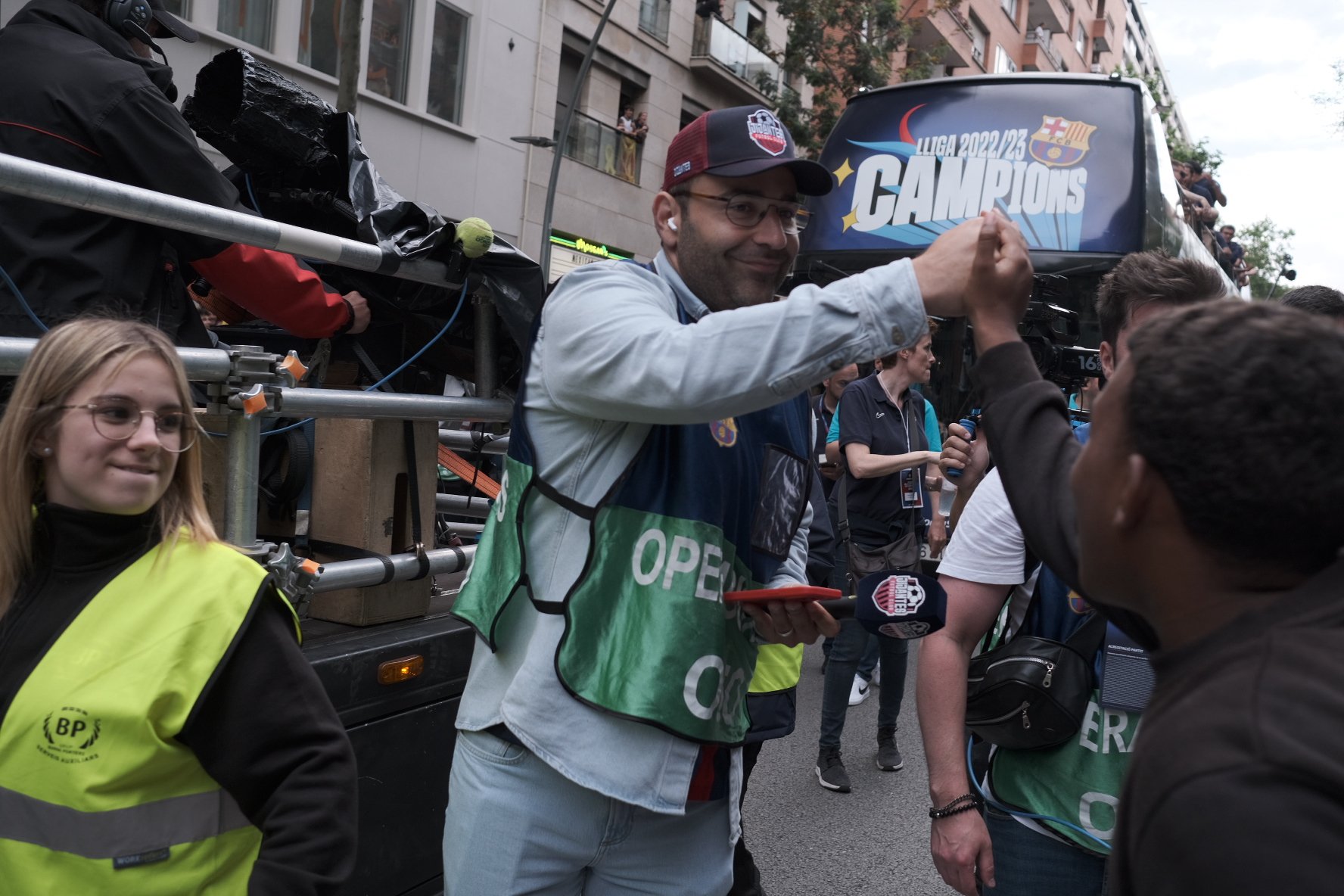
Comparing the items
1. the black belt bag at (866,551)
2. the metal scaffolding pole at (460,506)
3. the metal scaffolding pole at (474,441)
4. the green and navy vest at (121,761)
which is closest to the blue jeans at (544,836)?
the green and navy vest at (121,761)

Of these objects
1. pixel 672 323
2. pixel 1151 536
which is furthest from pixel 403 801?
pixel 1151 536

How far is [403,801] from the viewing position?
2.53 meters

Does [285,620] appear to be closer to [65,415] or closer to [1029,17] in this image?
[65,415]

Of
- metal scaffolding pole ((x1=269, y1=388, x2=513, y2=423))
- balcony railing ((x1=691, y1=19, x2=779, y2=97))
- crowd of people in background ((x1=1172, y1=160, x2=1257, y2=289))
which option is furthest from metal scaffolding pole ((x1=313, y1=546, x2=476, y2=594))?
balcony railing ((x1=691, y1=19, x2=779, y2=97))

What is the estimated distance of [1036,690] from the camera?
6.84 feet

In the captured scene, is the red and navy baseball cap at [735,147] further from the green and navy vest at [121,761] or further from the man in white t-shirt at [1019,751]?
the green and navy vest at [121,761]

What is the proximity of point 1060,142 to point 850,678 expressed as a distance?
16.6ft

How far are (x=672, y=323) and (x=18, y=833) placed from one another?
3.82ft

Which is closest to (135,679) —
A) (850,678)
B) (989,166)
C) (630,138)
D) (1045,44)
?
(850,678)

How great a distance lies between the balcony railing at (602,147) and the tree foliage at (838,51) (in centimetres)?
329

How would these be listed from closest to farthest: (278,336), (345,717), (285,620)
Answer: (285,620)
(345,717)
(278,336)

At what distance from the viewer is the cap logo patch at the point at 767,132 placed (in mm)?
1915

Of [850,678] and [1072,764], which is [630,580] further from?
[850,678]

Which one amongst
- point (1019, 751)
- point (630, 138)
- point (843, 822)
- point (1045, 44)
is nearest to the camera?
point (1019, 751)
